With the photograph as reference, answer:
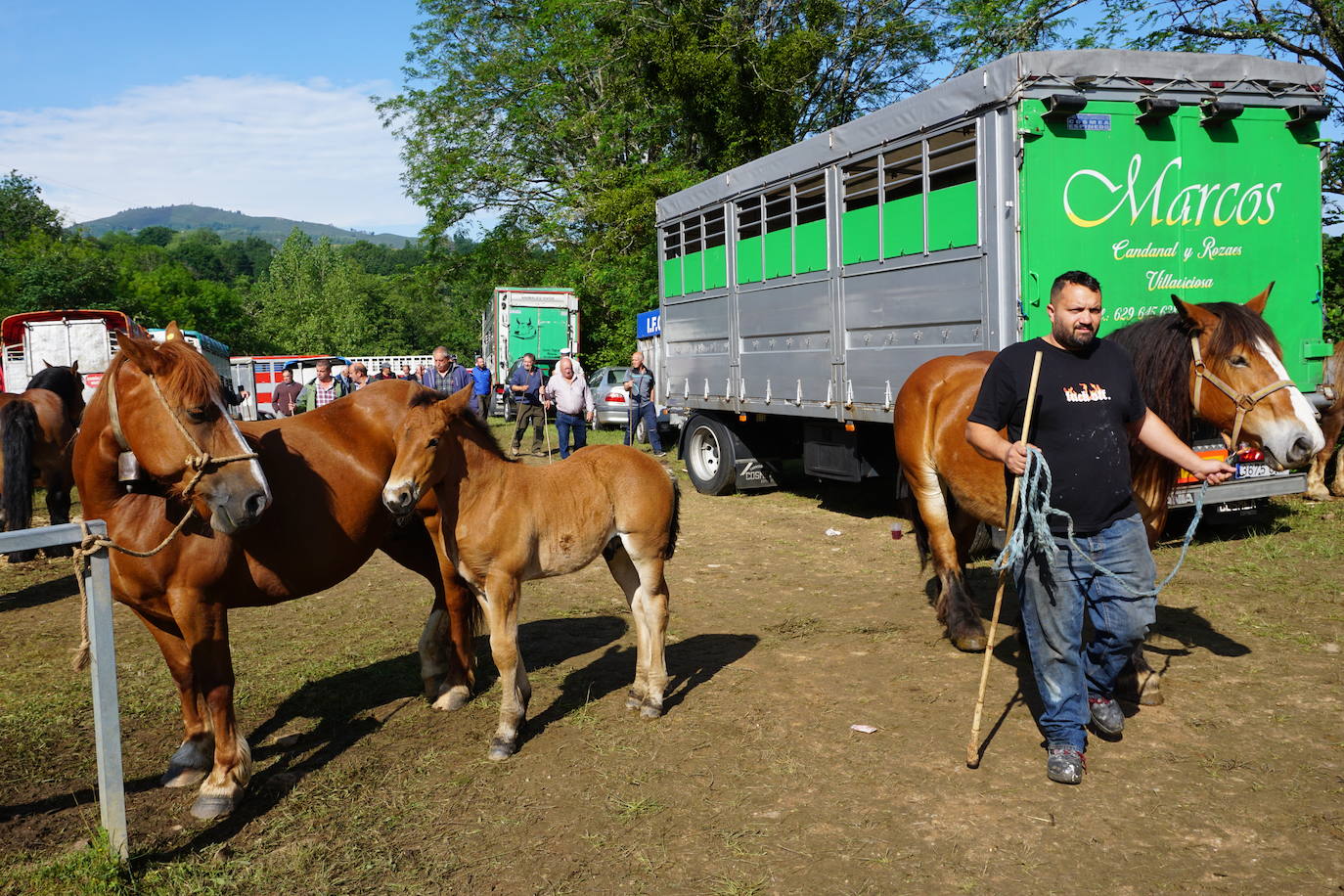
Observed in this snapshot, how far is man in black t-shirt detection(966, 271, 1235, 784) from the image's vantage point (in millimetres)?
3762

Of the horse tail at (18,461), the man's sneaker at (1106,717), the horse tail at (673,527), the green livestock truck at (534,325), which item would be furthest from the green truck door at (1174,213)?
the green livestock truck at (534,325)

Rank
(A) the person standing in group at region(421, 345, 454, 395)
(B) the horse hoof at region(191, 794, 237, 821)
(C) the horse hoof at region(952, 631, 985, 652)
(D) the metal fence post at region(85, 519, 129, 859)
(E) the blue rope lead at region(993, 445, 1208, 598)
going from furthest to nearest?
(A) the person standing in group at region(421, 345, 454, 395) < (C) the horse hoof at region(952, 631, 985, 652) < (E) the blue rope lead at region(993, 445, 1208, 598) < (B) the horse hoof at region(191, 794, 237, 821) < (D) the metal fence post at region(85, 519, 129, 859)

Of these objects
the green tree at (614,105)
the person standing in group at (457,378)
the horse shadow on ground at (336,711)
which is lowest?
the horse shadow on ground at (336,711)

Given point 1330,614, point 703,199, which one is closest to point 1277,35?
point 703,199

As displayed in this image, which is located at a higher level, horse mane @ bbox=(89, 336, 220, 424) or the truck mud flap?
horse mane @ bbox=(89, 336, 220, 424)

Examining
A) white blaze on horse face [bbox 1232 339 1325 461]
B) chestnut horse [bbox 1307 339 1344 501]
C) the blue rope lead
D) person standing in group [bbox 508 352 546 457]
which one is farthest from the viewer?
person standing in group [bbox 508 352 546 457]

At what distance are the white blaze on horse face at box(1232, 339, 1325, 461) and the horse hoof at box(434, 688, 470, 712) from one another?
3.84m

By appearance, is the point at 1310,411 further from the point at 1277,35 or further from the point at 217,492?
the point at 1277,35

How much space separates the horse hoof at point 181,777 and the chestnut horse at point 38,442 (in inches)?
145

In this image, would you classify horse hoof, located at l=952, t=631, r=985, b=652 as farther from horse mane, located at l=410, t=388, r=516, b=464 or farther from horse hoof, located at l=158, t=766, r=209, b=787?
horse hoof, located at l=158, t=766, r=209, b=787

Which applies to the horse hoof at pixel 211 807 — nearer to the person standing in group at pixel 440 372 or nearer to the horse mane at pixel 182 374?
the horse mane at pixel 182 374

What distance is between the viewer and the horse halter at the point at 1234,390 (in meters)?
4.16

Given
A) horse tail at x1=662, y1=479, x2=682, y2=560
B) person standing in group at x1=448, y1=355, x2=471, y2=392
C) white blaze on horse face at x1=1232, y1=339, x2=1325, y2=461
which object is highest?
person standing in group at x1=448, y1=355, x2=471, y2=392

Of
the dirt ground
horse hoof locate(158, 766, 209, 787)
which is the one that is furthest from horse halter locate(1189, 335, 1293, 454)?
horse hoof locate(158, 766, 209, 787)
